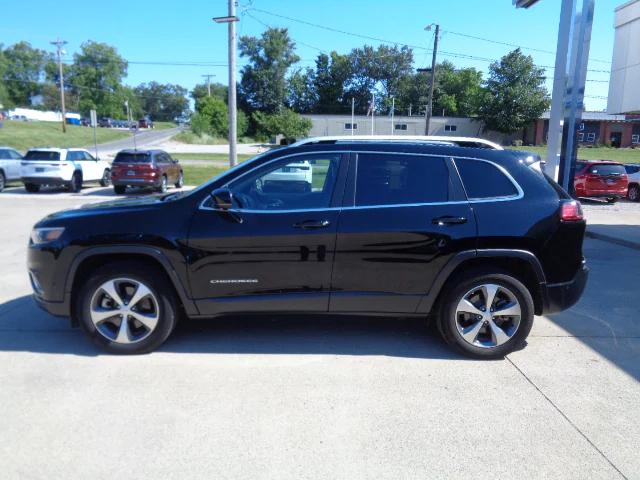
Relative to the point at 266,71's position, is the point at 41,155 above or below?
below

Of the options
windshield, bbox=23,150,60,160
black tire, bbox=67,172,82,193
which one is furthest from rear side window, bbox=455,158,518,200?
windshield, bbox=23,150,60,160

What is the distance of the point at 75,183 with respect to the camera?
18.2 m

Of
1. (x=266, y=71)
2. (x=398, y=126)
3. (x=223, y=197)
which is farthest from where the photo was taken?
(x=266, y=71)

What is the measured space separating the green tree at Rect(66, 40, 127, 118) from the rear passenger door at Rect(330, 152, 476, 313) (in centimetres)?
12764

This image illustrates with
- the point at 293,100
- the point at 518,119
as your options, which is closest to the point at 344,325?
the point at 518,119

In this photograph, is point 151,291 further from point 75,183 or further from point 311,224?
point 75,183

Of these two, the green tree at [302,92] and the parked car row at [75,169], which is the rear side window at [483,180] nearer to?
the parked car row at [75,169]

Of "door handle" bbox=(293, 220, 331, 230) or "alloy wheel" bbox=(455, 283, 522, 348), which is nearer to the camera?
"door handle" bbox=(293, 220, 331, 230)

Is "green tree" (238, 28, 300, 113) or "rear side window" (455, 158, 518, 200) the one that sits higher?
"green tree" (238, 28, 300, 113)

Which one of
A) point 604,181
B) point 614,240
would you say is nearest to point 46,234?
point 614,240

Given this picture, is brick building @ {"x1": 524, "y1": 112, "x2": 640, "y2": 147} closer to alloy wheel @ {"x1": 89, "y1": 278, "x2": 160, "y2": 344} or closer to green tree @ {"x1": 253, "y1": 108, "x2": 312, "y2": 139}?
green tree @ {"x1": 253, "y1": 108, "x2": 312, "y2": 139}

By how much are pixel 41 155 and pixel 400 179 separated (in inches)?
693

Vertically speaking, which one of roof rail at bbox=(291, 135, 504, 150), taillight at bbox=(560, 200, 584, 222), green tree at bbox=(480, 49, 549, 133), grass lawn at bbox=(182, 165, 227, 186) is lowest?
grass lawn at bbox=(182, 165, 227, 186)

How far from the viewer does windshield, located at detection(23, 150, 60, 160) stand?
17781mm
